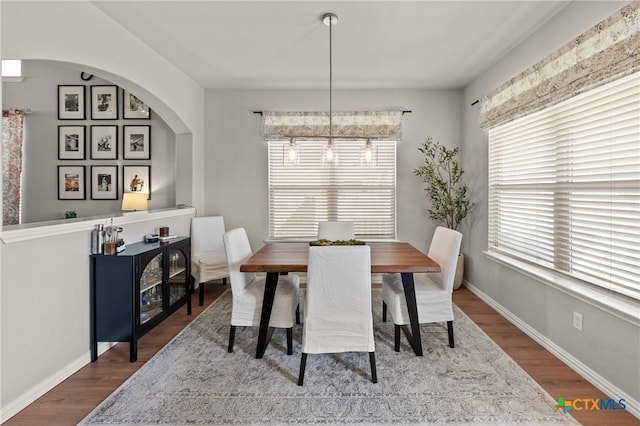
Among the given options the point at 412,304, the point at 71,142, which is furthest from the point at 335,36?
the point at 71,142

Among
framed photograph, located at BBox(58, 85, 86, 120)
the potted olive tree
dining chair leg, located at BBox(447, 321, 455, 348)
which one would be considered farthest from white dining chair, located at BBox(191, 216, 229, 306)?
the potted olive tree

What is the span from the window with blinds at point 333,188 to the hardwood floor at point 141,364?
1778 millimetres

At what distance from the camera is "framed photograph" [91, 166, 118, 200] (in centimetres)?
397

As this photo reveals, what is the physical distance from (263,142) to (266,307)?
262 cm

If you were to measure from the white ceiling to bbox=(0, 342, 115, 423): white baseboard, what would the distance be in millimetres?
2665

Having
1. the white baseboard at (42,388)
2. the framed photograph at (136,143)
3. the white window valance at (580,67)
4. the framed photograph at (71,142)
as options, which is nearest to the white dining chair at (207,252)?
the framed photograph at (136,143)

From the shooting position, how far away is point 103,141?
396cm

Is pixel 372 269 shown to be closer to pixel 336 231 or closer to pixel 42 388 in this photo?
pixel 336 231

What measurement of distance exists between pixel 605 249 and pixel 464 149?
2.37 meters

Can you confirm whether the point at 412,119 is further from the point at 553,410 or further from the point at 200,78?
the point at 553,410

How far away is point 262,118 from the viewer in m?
4.22

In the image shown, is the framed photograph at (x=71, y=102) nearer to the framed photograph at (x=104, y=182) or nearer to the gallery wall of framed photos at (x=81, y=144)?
the gallery wall of framed photos at (x=81, y=144)

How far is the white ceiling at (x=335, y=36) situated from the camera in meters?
2.42

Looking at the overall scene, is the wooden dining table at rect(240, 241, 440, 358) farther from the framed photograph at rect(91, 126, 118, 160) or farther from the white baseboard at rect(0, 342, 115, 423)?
the framed photograph at rect(91, 126, 118, 160)
